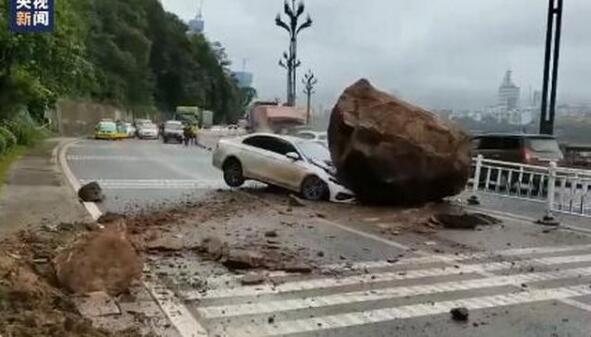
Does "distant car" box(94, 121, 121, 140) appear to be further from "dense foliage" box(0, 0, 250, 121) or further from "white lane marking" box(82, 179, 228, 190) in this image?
"white lane marking" box(82, 179, 228, 190)

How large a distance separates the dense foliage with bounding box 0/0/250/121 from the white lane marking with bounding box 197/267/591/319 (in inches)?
561

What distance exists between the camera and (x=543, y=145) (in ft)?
68.8

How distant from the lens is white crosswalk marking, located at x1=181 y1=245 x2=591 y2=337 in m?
6.84

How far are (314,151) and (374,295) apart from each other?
36.3 feet

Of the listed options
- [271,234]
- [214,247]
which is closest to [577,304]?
[214,247]

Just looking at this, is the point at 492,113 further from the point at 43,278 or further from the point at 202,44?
the point at 202,44

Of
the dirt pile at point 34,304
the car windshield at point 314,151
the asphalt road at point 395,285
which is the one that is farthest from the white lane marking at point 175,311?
the car windshield at point 314,151

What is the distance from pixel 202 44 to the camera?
123 metres

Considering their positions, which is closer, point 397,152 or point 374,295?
point 374,295

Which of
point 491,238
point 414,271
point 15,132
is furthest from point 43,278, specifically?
point 15,132

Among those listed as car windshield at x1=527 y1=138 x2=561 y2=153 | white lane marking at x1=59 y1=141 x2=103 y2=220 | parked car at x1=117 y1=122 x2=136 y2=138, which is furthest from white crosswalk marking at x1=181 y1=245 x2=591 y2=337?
parked car at x1=117 y1=122 x2=136 y2=138

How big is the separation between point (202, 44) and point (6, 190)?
108 meters

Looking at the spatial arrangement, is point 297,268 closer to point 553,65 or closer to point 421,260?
point 421,260
